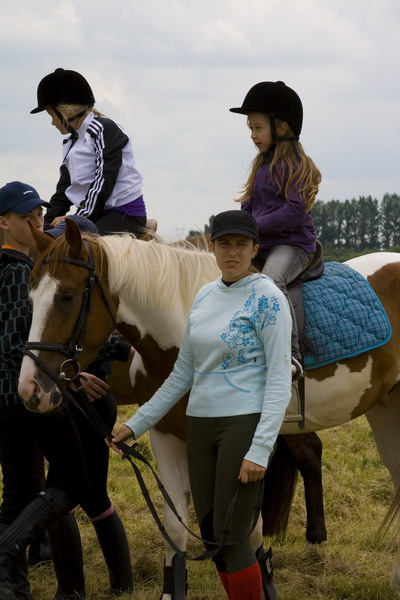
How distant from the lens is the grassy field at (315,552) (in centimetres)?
448

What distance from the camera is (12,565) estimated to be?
144 inches

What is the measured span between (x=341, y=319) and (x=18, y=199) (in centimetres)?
179

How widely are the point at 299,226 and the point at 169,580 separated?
6.21 ft

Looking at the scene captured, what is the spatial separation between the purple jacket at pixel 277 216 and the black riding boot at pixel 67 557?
1726 millimetres

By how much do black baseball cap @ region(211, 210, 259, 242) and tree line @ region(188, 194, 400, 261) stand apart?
47135 mm

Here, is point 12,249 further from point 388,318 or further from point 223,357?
point 388,318

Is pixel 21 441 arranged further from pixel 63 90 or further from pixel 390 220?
pixel 390 220

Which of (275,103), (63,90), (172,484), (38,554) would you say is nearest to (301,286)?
(275,103)

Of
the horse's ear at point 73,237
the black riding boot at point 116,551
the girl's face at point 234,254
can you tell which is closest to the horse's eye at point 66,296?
the horse's ear at point 73,237

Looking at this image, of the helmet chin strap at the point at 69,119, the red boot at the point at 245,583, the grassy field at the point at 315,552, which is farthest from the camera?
the helmet chin strap at the point at 69,119

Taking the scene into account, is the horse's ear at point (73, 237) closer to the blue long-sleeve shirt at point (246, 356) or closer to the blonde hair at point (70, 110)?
the blue long-sleeve shirt at point (246, 356)

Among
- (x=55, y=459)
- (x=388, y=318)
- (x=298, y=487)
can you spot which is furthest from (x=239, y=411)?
(x=298, y=487)

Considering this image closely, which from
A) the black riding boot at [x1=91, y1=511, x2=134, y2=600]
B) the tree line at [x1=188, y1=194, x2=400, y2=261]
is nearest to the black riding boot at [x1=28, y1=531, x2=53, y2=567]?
the black riding boot at [x1=91, y1=511, x2=134, y2=600]

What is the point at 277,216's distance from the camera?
165 inches
